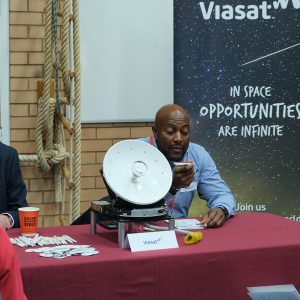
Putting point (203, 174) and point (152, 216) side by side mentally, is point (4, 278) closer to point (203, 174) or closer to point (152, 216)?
point (152, 216)

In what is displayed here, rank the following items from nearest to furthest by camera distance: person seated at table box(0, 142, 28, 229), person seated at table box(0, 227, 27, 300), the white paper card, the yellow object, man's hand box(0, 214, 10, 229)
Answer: person seated at table box(0, 227, 27, 300)
the white paper card
the yellow object
man's hand box(0, 214, 10, 229)
person seated at table box(0, 142, 28, 229)

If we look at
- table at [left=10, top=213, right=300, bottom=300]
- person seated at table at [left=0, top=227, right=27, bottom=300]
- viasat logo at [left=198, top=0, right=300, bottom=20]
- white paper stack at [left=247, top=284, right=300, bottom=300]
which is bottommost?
white paper stack at [left=247, top=284, right=300, bottom=300]

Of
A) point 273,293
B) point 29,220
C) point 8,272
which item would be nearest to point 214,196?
point 273,293

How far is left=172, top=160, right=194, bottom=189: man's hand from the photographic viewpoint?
8.74 feet

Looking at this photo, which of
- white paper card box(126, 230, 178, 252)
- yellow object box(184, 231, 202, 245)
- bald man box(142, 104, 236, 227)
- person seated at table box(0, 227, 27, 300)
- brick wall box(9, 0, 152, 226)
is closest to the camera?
person seated at table box(0, 227, 27, 300)

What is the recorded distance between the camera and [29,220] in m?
2.47

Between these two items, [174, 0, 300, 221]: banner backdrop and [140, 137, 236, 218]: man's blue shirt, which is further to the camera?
[174, 0, 300, 221]: banner backdrop

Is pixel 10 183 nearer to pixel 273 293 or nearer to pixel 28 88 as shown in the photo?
pixel 28 88

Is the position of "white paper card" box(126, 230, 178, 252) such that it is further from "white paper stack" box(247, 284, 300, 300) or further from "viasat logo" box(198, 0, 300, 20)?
"viasat logo" box(198, 0, 300, 20)

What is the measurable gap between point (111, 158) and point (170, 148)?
0.61 meters

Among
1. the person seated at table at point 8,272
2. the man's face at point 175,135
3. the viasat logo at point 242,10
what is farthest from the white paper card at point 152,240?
the viasat logo at point 242,10

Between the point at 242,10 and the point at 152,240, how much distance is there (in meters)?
2.07

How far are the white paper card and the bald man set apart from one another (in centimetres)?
36

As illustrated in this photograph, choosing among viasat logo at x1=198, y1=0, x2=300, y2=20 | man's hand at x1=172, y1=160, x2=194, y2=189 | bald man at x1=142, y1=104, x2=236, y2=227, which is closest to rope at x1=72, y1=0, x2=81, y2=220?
bald man at x1=142, y1=104, x2=236, y2=227
